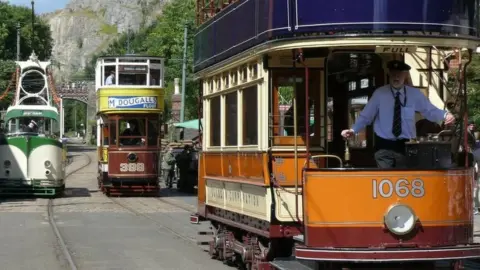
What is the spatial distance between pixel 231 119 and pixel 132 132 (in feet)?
57.8

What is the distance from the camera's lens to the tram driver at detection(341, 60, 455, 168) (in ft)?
30.7

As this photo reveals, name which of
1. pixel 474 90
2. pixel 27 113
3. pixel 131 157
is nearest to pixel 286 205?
pixel 474 90

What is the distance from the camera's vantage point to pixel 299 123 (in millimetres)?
10477

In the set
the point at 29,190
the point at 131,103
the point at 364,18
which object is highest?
the point at 131,103

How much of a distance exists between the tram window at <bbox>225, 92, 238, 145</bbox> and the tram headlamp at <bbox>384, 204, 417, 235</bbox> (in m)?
3.40

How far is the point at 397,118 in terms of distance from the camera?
9.43m

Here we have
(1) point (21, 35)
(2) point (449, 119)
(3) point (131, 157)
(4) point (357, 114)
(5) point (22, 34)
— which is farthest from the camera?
(5) point (22, 34)

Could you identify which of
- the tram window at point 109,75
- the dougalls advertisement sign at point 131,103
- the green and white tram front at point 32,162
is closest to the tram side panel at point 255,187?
the green and white tram front at point 32,162

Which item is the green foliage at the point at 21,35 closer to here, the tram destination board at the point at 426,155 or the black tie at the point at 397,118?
the black tie at the point at 397,118

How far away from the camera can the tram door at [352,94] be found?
10.5 metres

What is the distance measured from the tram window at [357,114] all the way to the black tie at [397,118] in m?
1.06

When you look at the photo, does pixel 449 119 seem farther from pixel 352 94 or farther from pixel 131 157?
pixel 131 157

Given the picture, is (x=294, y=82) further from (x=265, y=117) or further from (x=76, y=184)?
(x=76, y=184)

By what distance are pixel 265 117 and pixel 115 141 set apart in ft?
63.7
